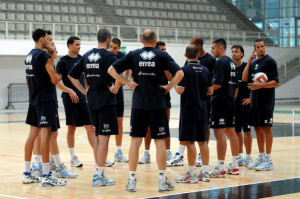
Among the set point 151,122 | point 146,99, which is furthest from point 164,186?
point 146,99

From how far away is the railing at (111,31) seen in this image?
2436cm

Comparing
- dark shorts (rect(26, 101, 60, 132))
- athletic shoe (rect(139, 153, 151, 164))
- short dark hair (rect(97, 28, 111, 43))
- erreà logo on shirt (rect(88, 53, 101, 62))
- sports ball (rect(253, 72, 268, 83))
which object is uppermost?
short dark hair (rect(97, 28, 111, 43))

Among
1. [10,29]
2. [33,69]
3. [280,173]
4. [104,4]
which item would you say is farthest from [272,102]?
[104,4]

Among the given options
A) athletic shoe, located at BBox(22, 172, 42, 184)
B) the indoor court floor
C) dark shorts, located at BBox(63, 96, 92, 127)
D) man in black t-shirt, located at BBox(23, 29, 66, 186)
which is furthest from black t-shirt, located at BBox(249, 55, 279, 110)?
athletic shoe, located at BBox(22, 172, 42, 184)

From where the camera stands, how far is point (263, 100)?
349 inches

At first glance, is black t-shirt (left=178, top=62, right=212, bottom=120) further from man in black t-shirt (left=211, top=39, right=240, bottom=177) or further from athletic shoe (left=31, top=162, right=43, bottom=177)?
athletic shoe (left=31, top=162, right=43, bottom=177)

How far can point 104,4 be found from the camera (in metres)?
31.3

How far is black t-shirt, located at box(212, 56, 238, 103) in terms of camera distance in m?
8.20

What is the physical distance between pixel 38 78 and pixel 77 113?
1.78m

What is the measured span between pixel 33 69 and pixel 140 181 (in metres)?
2.11

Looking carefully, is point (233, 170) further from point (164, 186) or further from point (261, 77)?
point (164, 186)

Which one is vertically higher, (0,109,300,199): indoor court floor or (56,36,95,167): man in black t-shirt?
(56,36,95,167): man in black t-shirt

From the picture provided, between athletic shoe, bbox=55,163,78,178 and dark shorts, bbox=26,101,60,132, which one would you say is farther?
athletic shoe, bbox=55,163,78,178

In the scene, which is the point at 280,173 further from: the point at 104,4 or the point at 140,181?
the point at 104,4
